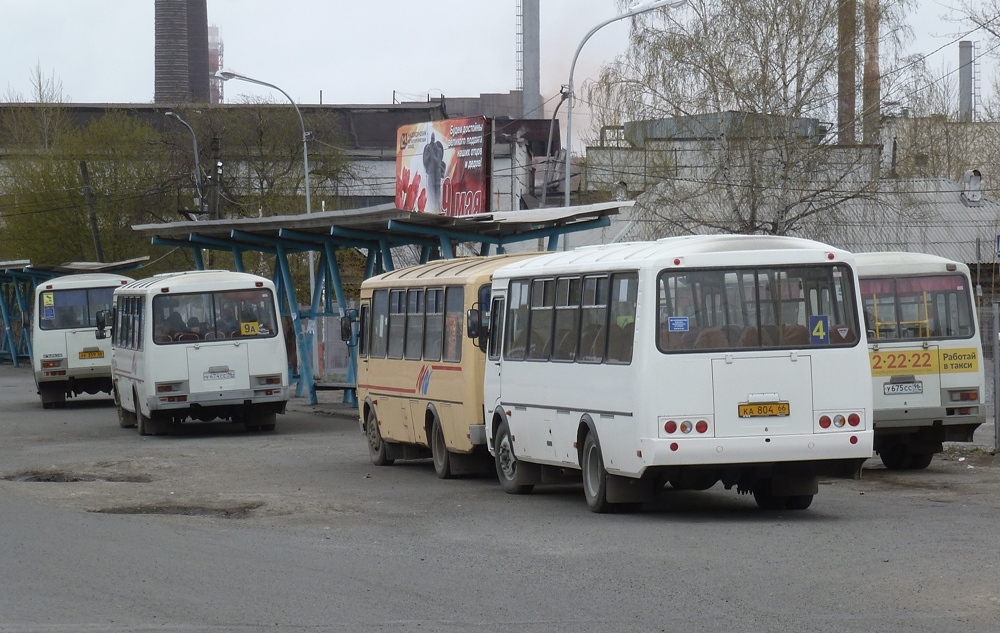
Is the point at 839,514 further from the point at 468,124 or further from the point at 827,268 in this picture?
the point at 468,124

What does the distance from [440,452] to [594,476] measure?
4.54 metres

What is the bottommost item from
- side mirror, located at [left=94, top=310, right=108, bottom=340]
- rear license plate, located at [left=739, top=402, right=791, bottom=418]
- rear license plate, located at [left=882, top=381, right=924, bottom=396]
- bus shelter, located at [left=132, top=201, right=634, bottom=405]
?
rear license plate, located at [left=882, top=381, right=924, bottom=396]

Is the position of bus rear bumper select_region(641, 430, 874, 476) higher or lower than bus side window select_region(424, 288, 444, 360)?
lower

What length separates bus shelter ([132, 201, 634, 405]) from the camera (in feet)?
83.9

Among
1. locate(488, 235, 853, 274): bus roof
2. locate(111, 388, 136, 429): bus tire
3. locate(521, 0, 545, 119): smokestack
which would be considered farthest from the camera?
locate(521, 0, 545, 119): smokestack

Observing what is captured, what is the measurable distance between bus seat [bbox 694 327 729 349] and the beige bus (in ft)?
14.6

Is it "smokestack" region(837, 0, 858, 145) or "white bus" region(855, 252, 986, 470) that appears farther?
"smokestack" region(837, 0, 858, 145)

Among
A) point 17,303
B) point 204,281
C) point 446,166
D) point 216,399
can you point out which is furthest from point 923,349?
point 17,303

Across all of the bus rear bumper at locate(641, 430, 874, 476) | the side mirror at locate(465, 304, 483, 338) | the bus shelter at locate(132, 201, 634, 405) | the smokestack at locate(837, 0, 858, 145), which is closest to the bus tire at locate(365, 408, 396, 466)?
the side mirror at locate(465, 304, 483, 338)

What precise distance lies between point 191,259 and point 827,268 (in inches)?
2400

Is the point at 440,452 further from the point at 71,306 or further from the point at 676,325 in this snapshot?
the point at 71,306

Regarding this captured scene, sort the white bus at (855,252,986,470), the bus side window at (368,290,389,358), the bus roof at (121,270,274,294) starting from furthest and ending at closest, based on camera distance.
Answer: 1. the bus roof at (121,270,274,294)
2. the bus side window at (368,290,389,358)
3. the white bus at (855,252,986,470)

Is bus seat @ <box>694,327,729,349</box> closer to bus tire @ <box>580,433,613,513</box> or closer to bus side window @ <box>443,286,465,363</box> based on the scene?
bus tire @ <box>580,433,613,513</box>

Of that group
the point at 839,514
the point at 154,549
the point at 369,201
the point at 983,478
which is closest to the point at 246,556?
the point at 154,549
